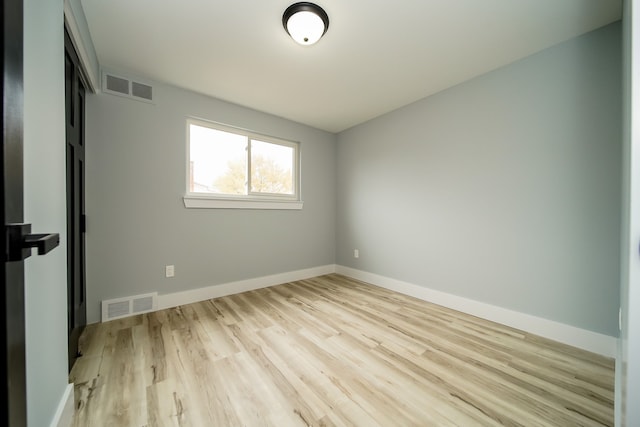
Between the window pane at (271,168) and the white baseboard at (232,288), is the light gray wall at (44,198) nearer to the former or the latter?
the white baseboard at (232,288)

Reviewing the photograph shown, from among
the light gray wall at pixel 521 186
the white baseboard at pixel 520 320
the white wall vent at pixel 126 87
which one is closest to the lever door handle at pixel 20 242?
the white wall vent at pixel 126 87

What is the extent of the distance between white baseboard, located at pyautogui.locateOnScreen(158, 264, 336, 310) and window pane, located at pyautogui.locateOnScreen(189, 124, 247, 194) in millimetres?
1123

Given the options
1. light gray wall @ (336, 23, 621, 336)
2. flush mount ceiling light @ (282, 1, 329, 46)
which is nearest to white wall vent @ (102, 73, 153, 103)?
flush mount ceiling light @ (282, 1, 329, 46)

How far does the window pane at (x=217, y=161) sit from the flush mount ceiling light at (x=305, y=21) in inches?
62.6

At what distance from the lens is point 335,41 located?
181cm

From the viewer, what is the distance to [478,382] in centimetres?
138

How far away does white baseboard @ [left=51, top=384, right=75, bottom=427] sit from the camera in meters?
0.97

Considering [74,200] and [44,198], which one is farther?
[74,200]

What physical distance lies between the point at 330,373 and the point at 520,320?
176cm

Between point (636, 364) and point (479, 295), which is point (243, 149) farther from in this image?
point (636, 364)

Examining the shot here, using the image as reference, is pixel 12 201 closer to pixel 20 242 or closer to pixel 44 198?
pixel 20 242

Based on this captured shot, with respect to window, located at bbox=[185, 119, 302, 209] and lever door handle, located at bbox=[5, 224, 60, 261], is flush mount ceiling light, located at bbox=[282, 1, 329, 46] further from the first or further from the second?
lever door handle, located at bbox=[5, 224, 60, 261]

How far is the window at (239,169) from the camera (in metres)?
2.65

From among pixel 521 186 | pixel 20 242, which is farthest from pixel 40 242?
pixel 521 186
